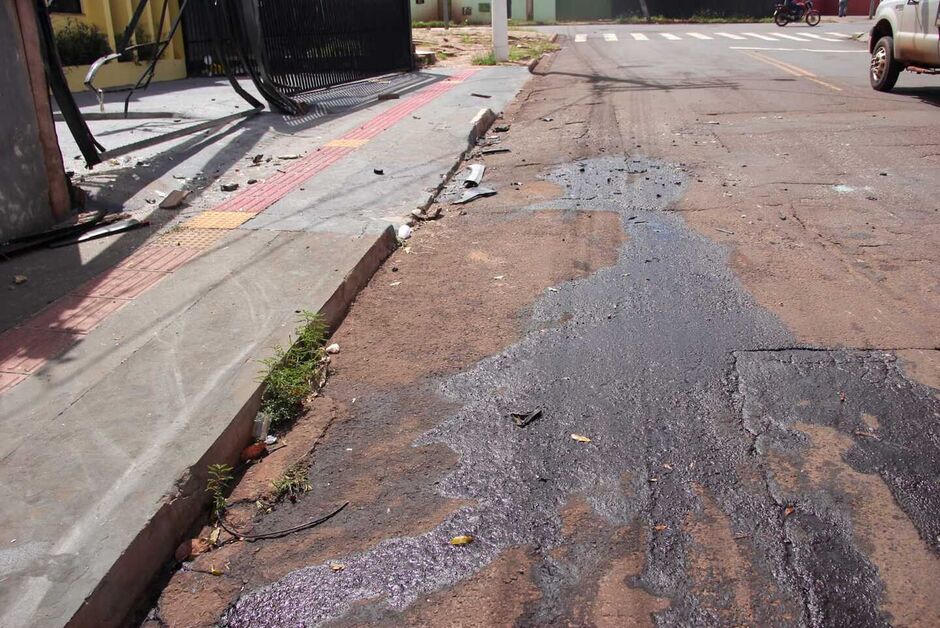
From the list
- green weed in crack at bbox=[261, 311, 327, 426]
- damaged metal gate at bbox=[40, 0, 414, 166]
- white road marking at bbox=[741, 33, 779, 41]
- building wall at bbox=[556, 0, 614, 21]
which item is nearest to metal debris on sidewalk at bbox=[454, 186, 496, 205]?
green weed in crack at bbox=[261, 311, 327, 426]

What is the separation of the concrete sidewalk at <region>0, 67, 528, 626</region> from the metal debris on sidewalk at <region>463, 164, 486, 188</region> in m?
0.33

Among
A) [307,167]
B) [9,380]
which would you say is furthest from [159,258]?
[307,167]

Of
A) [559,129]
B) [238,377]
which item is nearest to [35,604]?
[238,377]

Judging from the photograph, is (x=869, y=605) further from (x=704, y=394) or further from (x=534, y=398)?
(x=534, y=398)

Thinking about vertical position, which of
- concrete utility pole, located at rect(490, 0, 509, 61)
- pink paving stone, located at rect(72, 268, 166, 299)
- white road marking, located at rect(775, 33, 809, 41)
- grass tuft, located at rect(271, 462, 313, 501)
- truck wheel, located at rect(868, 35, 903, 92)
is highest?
concrete utility pole, located at rect(490, 0, 509, 61)

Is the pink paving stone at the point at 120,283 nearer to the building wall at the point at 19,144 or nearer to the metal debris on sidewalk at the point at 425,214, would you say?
the building wall at the point at 19,144

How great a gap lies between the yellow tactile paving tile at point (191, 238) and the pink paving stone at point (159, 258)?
0.09 m

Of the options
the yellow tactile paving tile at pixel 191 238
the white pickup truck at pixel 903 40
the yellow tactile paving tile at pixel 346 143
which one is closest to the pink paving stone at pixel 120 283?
the yellow tactile paving tile at pixel 191 238

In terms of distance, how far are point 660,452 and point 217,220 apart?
16.3 ft

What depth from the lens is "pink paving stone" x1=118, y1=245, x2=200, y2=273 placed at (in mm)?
5992

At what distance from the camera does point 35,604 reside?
2.69m

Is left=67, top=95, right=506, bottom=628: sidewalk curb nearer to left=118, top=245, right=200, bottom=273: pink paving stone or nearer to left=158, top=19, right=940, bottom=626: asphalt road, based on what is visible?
left=158, top=19, right=940, bottom=626: asphalt road

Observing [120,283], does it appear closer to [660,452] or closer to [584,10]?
[660,452]

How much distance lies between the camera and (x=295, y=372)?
4.36 m
